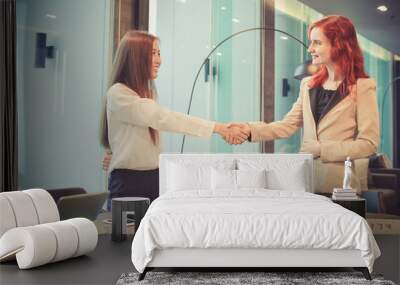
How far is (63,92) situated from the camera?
20.8 feet

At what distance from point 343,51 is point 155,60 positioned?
223 cm

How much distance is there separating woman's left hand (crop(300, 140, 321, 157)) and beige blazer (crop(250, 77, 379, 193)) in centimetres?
1

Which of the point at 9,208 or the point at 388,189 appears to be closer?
the point at 9,208

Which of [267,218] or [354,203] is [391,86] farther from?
[267,218]

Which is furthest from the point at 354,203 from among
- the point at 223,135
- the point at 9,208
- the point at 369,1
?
the point at 9,208

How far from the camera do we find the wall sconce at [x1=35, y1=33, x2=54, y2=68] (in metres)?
6.32

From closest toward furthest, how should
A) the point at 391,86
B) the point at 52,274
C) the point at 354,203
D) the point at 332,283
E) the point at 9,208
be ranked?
1. the point at 332,283
2. the point at 52,274
3. the point at 9,208
4. the point at 354,203
5. the point at 391,86

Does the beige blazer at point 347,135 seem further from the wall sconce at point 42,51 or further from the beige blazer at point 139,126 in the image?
the wall sconce at point 42,51

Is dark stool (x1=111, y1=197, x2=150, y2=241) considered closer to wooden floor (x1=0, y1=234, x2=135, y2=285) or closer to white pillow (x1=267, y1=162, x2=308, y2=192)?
wooden floor (x1=0, y1=234, x2=135, y2=285)

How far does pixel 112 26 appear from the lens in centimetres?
631

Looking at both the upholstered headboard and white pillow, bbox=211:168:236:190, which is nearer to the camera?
white pillow, bbox=211:168:236:190

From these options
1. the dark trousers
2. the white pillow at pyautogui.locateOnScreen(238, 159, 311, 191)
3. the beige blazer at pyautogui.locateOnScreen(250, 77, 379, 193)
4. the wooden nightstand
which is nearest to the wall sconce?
the dark trousers

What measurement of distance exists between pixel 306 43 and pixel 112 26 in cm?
233

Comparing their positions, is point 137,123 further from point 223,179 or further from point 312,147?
point 312,147
